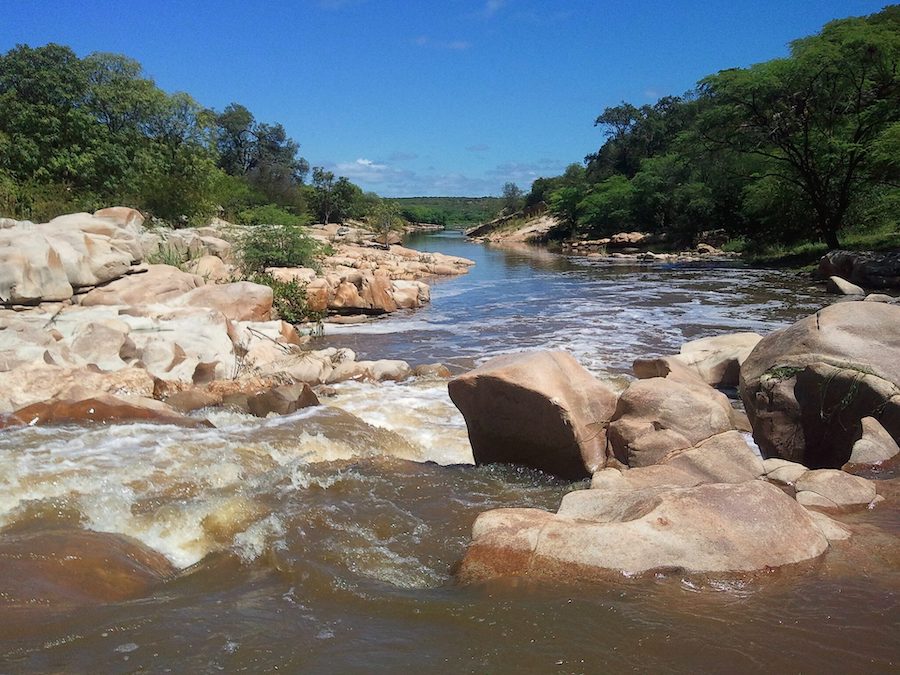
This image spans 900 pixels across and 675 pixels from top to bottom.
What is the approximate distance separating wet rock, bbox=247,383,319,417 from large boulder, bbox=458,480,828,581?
5.11 meters

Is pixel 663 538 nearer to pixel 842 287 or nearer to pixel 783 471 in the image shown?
pixel 783 471

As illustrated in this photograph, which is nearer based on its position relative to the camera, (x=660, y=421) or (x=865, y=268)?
(x=660, y=421)

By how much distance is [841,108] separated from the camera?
28.3 meters

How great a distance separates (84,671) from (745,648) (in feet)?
9.11

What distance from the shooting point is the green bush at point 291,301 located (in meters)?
17.4

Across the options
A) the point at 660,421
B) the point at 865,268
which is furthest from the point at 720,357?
the point at 865,268

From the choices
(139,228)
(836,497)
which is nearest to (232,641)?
(836,497)

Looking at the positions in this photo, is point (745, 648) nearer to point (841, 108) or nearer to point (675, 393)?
point (675, 393)

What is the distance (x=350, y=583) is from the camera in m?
3.93

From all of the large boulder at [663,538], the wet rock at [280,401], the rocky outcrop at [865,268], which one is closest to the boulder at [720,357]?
the wet rock at [280,401]

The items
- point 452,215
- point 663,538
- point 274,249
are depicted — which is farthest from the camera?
point 452,215

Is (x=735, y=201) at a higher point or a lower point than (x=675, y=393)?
higher

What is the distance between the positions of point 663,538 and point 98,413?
6.48 meters

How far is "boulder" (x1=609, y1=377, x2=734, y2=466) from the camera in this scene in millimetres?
6020
